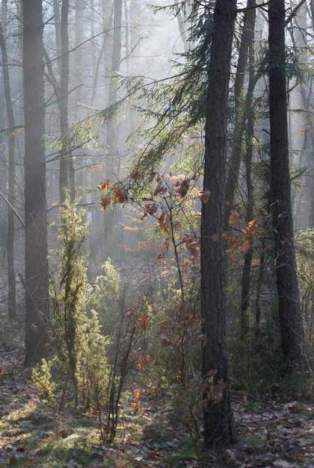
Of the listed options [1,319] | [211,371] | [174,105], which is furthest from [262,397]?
[1,319]

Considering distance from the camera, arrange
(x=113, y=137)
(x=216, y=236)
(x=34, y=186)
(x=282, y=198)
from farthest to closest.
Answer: (x=113, y=137)
(x=34, y=186)
(x=282, y=198)
(x=216, y=236)

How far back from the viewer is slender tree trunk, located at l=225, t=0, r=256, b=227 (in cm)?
1049

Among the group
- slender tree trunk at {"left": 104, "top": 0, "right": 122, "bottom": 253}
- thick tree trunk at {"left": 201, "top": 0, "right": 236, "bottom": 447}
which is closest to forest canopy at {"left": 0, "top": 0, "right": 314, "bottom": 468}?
thick tree trunk at {"left": 201, "top": 0, "right": 236, "bottom": 447}

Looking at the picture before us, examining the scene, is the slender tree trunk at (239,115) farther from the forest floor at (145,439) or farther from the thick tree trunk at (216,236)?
the thick tree trunk at (216,236)

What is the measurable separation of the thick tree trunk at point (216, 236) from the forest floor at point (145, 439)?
0.37 meters

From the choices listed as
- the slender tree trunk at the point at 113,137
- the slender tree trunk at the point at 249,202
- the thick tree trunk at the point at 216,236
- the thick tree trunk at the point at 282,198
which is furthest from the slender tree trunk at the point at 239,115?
the slender tree trunk at the point at 113,137

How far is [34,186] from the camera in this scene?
1124 centimetres

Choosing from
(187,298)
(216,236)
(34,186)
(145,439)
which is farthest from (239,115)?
(145,439)

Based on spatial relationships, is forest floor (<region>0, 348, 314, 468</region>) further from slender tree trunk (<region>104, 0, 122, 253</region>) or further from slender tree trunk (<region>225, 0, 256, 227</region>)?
slender tree trunk (<region>104, 0, 122, 253</region>)

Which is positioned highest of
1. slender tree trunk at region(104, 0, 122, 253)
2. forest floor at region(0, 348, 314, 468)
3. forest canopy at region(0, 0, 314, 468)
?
slender tree trunk at region(104, 0, 122, 253)

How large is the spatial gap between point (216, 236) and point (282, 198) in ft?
12.2

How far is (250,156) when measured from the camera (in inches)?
433

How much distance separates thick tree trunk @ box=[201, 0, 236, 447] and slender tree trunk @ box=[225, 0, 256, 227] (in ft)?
11.9

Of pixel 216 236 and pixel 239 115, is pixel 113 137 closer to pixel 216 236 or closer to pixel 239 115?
pixel 239 115
